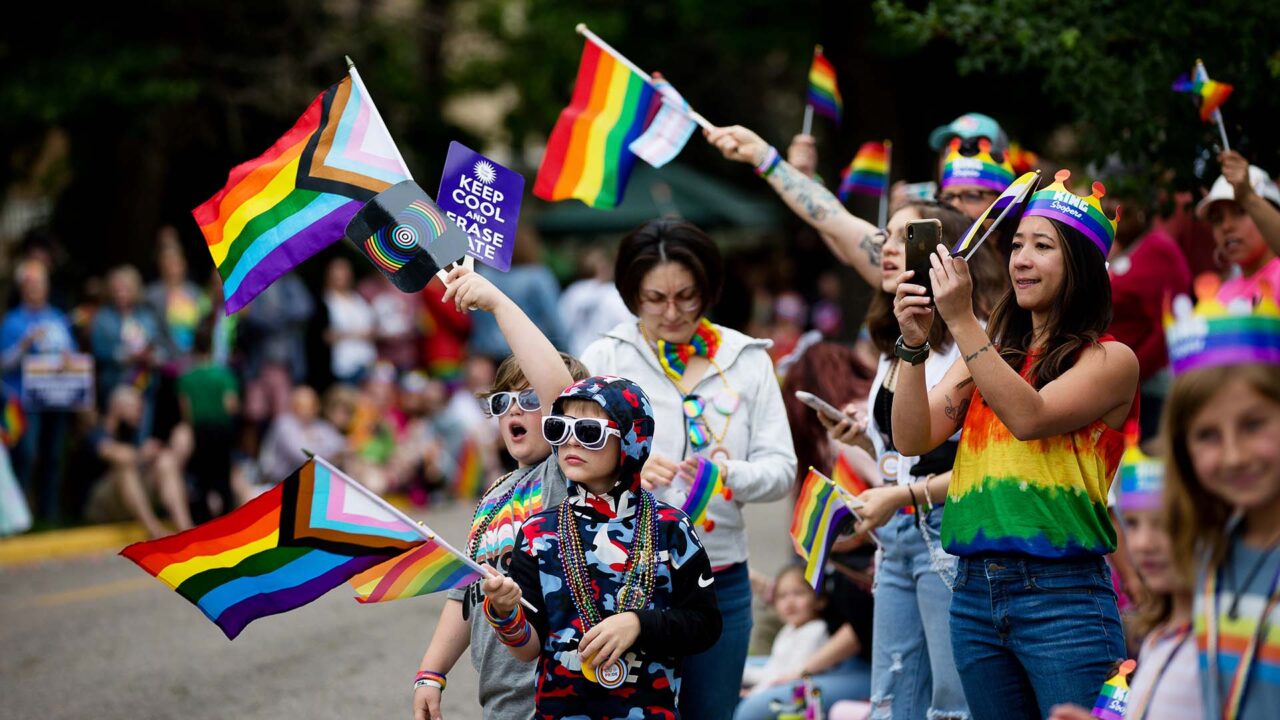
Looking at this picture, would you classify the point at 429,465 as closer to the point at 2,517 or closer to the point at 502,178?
the point at 2,517

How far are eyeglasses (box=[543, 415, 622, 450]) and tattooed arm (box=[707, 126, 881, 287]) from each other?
1883mm

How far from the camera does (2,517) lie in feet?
35.7

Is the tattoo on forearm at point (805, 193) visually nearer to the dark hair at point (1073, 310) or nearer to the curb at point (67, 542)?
the dark hair at point (1073, 310)

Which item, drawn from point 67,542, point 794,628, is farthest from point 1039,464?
point 67,542

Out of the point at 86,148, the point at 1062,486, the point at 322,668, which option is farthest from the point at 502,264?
the point at 86,148

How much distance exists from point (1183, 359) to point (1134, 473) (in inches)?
11.6

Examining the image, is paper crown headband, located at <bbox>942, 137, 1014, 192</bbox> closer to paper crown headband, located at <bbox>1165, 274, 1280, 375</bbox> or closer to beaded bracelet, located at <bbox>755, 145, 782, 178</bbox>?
beaded bracelet, located at <bbox>755, 145, 782, 178</bbox>

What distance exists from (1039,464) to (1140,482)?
29.7 inches

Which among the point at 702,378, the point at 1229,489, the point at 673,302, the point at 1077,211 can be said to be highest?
the point at 673,302

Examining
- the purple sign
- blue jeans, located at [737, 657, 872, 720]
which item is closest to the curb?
blue jeans, located at [737, 657, 872, 720]

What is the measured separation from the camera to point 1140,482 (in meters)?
3.07

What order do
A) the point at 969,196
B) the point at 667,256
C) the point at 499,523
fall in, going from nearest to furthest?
the point at 499,523
the point at 667,256
the point at 969,196

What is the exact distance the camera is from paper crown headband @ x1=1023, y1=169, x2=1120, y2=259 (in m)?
3.87

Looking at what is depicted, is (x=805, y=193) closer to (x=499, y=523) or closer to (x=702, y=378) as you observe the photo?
(x=702, y=378)
